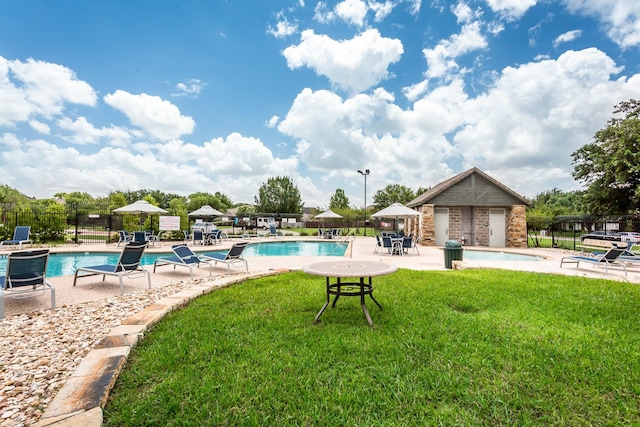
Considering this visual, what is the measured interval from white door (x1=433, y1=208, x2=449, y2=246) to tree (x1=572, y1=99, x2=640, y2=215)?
858 centimetres

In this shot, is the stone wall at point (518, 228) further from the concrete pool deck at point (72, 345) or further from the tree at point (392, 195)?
the tree at point (392, 195)

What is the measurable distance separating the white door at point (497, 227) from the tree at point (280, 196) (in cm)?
3231

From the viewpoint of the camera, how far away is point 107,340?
10.7ft

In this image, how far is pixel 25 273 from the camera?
5.07 meters

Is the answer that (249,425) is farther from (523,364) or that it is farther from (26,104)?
(26,104)

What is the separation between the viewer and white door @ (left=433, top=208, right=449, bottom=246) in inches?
744

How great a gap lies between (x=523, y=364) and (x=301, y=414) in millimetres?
2170

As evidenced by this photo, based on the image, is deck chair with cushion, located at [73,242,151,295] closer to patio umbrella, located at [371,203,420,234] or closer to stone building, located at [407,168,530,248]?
patio umbrella, located at [371,203,420,234]

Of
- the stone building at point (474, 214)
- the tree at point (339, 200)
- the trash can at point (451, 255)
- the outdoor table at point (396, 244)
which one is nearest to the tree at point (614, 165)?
the stone building at point (474, 214)

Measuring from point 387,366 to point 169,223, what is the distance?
17.6 metres

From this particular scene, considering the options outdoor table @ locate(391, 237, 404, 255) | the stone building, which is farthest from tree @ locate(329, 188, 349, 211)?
outdoor table @ locate(391, 237, 404, 255)

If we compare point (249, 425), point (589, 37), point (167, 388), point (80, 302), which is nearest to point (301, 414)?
point (249, 425)

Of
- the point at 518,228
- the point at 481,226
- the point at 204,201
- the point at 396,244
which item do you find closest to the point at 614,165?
the point at 518,228

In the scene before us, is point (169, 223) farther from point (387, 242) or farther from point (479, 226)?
point (479, 226)
